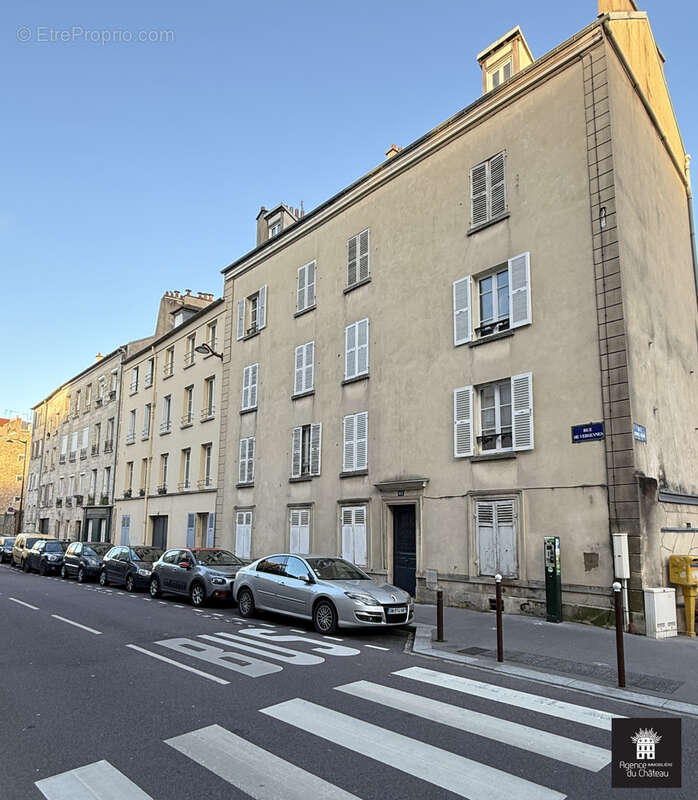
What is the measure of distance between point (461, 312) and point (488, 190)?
297 cm

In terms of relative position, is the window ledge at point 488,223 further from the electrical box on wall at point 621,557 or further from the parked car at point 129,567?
the parked car at point 129,567

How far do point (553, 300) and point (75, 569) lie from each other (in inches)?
759

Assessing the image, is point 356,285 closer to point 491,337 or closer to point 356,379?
point 356,379

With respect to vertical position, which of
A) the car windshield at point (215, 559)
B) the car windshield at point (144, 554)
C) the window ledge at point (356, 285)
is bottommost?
the car windshield at point (144, 554)

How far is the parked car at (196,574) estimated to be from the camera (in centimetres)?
1406

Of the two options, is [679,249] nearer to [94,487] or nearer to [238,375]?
[238,375]

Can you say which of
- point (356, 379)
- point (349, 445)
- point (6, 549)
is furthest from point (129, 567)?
point (6, 549)

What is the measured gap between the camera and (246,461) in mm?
21297

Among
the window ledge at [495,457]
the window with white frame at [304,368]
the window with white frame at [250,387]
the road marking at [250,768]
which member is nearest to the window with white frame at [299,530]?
the window with white frame at [304,368]

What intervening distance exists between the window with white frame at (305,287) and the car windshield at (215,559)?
8127 mm

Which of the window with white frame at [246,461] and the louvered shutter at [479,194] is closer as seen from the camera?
the louvered shutter at [479,194]

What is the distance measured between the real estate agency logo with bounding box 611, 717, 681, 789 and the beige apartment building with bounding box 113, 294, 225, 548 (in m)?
19.4

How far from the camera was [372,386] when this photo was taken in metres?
16.7

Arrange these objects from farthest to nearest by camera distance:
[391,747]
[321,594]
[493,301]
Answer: [493,301], [321,594], [391,747]
